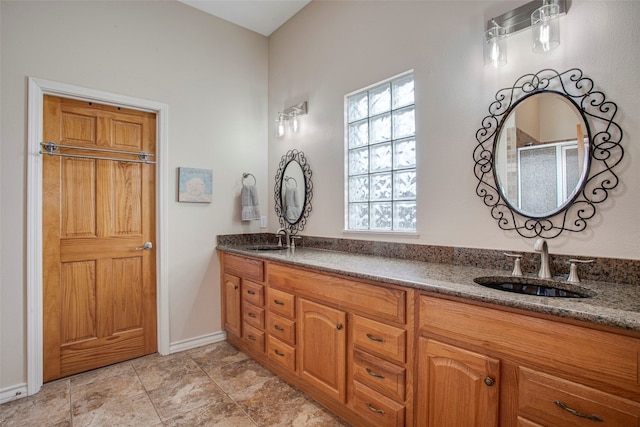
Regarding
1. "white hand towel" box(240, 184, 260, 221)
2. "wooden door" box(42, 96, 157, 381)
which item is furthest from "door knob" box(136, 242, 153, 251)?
"white hand towel" box(240, 184, 260, 221)

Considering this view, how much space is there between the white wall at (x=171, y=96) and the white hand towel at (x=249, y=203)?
4.4 inches

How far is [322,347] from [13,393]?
207cm

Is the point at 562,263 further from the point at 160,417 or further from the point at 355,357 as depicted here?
the point at 160,417

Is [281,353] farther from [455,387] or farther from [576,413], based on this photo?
[576,413]

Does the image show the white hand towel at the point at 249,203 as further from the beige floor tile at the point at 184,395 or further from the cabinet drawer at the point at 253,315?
the beige floor tile at the point at 184,395

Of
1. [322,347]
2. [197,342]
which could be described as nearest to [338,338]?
[322,347]

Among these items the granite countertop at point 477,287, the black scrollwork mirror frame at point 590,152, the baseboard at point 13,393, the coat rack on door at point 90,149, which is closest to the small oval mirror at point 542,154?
the black scrollwork mirror frame at point 590,152

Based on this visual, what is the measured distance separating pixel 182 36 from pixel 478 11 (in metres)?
2.41

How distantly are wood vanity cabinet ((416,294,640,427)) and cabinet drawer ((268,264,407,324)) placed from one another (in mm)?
138

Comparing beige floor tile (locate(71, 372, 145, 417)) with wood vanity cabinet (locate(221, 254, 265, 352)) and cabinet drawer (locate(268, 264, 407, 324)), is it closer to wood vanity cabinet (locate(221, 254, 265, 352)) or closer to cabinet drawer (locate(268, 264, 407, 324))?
wood vanity cabinet (locate(221, 254, 265, 352))

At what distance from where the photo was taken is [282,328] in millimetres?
2205

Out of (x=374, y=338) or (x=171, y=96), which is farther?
(x=171, y=96)

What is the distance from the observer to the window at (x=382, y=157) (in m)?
2.21

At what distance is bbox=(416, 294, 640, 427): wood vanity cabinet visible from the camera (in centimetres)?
94
